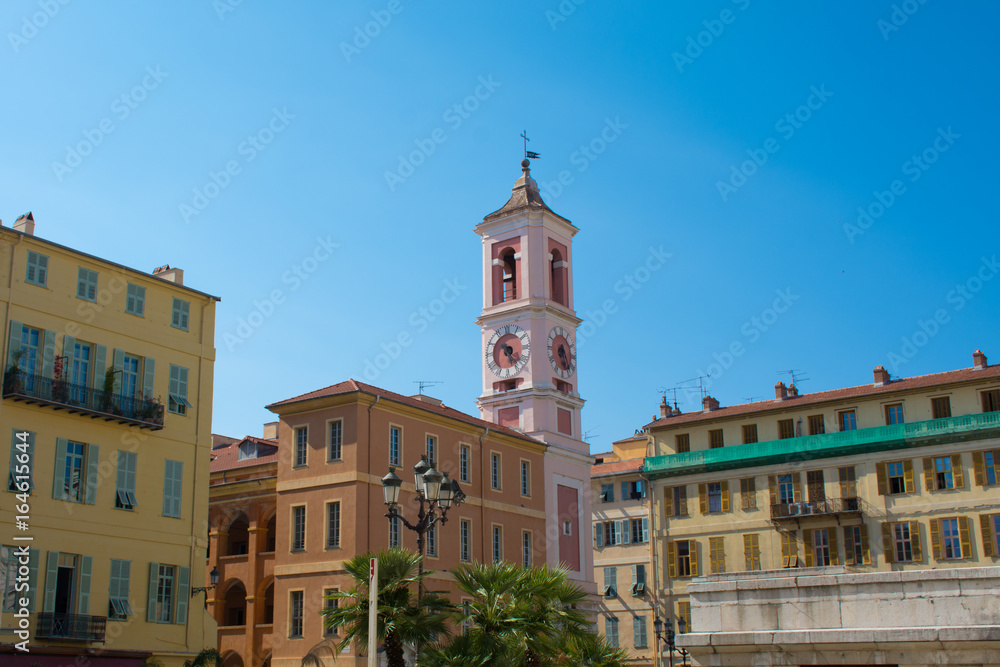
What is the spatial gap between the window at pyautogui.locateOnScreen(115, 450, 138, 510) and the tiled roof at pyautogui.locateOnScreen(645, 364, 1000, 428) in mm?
34825

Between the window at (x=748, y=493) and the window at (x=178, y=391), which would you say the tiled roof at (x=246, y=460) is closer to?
the window at (x=178, y=391)

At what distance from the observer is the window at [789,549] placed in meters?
57.4

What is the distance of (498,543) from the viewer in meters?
48.3

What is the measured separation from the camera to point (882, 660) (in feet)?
59.6

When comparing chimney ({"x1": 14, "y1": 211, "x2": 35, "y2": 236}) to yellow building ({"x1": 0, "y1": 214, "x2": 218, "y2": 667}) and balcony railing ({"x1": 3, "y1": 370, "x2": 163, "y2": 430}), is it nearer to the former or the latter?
yellow building ({"x1": 0, "y1": 214, "x2": 218, "y2": 667})

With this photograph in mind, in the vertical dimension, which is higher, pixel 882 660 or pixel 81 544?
pixel 81 544

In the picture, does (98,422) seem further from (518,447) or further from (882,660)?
(882,660)

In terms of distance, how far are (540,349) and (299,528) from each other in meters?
19.2

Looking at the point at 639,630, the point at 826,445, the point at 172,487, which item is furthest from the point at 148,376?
the point at 826,445

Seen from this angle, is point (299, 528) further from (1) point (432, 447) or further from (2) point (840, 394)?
(2) point (840, 394)

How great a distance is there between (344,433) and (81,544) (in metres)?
11.2

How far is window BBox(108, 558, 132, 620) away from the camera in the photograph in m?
34.1

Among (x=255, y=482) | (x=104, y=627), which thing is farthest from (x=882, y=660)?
(x=255, y=482)

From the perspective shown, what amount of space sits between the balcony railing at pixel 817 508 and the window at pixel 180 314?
32.7 metres
